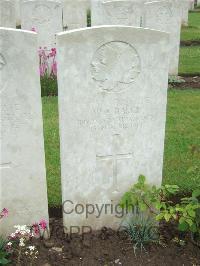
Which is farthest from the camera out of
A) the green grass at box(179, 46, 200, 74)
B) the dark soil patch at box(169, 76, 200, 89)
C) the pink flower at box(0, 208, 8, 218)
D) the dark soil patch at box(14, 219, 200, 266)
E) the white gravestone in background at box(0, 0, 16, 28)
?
the white gravestone in background at box(0, 0, 16, 28)

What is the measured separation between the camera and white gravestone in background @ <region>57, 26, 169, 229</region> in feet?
10.7

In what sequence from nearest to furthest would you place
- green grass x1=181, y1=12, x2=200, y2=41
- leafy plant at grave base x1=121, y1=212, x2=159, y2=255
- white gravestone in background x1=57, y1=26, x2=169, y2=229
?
white gravestone in background x1=57, y1=26, x2=169, y2=229
leafy plant at grave base x1=121, y1=212, x2=159, y2=255
green grass x1=181, y1=12, x2=200, y2=41

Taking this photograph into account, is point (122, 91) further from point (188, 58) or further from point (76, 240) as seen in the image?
point (188, 58)

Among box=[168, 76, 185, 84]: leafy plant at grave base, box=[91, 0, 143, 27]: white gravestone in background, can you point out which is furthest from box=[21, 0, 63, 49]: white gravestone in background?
box=[168, 76, 185, 84]: leafy plant at grave base

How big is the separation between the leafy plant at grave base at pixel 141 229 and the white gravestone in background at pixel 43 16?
5657 mm

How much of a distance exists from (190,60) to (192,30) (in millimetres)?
4481

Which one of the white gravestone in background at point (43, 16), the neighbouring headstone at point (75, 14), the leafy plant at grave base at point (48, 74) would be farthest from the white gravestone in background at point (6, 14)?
the neighbouring headstone at point (75, 14)

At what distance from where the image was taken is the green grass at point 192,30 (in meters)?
12.9

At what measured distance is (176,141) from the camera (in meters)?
5.74

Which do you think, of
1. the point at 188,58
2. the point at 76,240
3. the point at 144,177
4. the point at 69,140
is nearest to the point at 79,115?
the point at 69,140

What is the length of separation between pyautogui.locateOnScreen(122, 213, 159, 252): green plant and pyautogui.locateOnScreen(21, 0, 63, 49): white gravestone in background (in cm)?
566

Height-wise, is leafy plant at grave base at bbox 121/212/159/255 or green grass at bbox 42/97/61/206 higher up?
green grass at bbox 42/97/61/206

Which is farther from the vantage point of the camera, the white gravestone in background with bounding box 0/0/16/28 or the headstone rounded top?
the white gravestone in background with bounding box 0/0/16/28

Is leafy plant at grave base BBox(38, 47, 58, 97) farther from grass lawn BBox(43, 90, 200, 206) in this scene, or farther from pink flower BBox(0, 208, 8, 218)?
pink flower BBox(0, 208, 8, 218)
